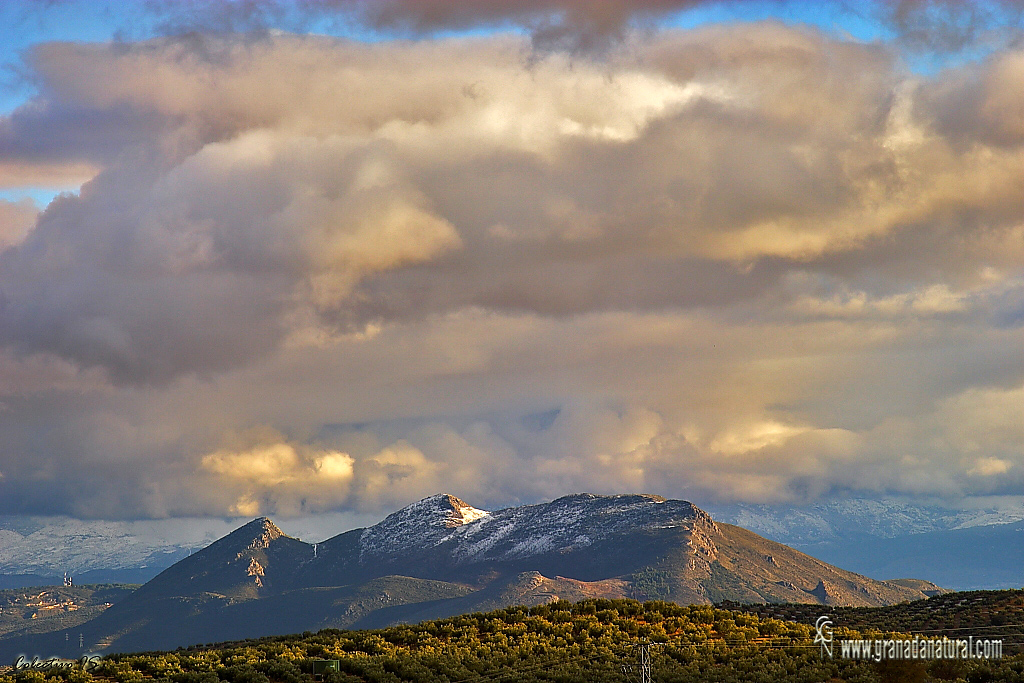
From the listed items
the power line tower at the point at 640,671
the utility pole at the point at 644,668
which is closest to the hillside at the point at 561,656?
the power line tower at the point at 640,671

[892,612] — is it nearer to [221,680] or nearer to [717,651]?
[717,651]

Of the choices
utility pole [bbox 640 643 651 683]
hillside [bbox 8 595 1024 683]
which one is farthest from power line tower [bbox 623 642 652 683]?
hillside [bbox 8 595 1024 683]

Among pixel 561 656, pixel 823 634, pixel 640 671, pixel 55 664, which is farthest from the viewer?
pixel 823 634

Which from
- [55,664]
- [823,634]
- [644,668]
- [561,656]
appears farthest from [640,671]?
[55,664]

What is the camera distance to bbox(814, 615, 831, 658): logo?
10997cm

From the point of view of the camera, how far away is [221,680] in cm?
9188

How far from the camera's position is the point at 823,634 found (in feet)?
388

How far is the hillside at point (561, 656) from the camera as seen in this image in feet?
315

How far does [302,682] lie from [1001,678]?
187 ft

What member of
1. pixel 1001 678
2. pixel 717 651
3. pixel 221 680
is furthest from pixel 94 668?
pixel 1001 678

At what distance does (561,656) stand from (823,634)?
29550 mm

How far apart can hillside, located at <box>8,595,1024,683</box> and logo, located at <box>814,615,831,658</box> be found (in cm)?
97

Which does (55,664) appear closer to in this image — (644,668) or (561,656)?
(561,656)

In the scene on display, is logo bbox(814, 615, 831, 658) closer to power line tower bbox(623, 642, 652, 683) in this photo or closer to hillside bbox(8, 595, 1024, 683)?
hillside bbox(8, 595, 1024, 683)
